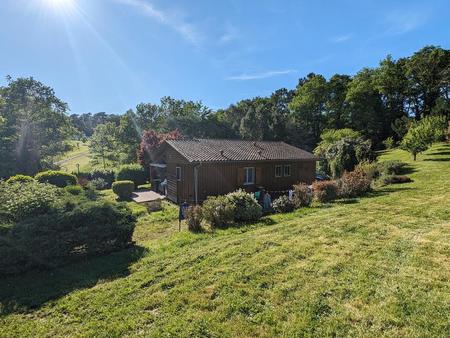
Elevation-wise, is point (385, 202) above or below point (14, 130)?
below

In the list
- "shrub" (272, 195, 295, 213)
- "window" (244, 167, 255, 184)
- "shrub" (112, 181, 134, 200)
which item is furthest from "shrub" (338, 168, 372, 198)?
"shrub" (112, 181, 134, 200)

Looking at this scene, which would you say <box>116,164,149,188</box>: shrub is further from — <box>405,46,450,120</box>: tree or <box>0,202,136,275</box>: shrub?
<box>405,46,450,120</box>: tree

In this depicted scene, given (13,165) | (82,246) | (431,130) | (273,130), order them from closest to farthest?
1. (82,246)
2. (431,130)
3. (13,165)
4. (273,130)

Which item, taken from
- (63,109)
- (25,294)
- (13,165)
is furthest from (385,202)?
(63,109)

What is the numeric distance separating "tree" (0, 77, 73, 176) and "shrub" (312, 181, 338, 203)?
21.6 metres

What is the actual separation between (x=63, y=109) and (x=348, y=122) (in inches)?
1714

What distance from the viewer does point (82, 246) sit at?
25.9 feet

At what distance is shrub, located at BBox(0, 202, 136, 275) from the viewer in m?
6.79

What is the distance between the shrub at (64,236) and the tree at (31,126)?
17128 millimetres

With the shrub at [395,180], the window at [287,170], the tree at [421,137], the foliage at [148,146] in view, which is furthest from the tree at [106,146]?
the tree at [421,137]

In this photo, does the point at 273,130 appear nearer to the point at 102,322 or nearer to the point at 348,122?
the point at 348,122

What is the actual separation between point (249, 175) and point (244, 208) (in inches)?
274

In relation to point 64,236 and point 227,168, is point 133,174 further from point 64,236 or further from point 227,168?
point 64,236

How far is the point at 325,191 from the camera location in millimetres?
13688
